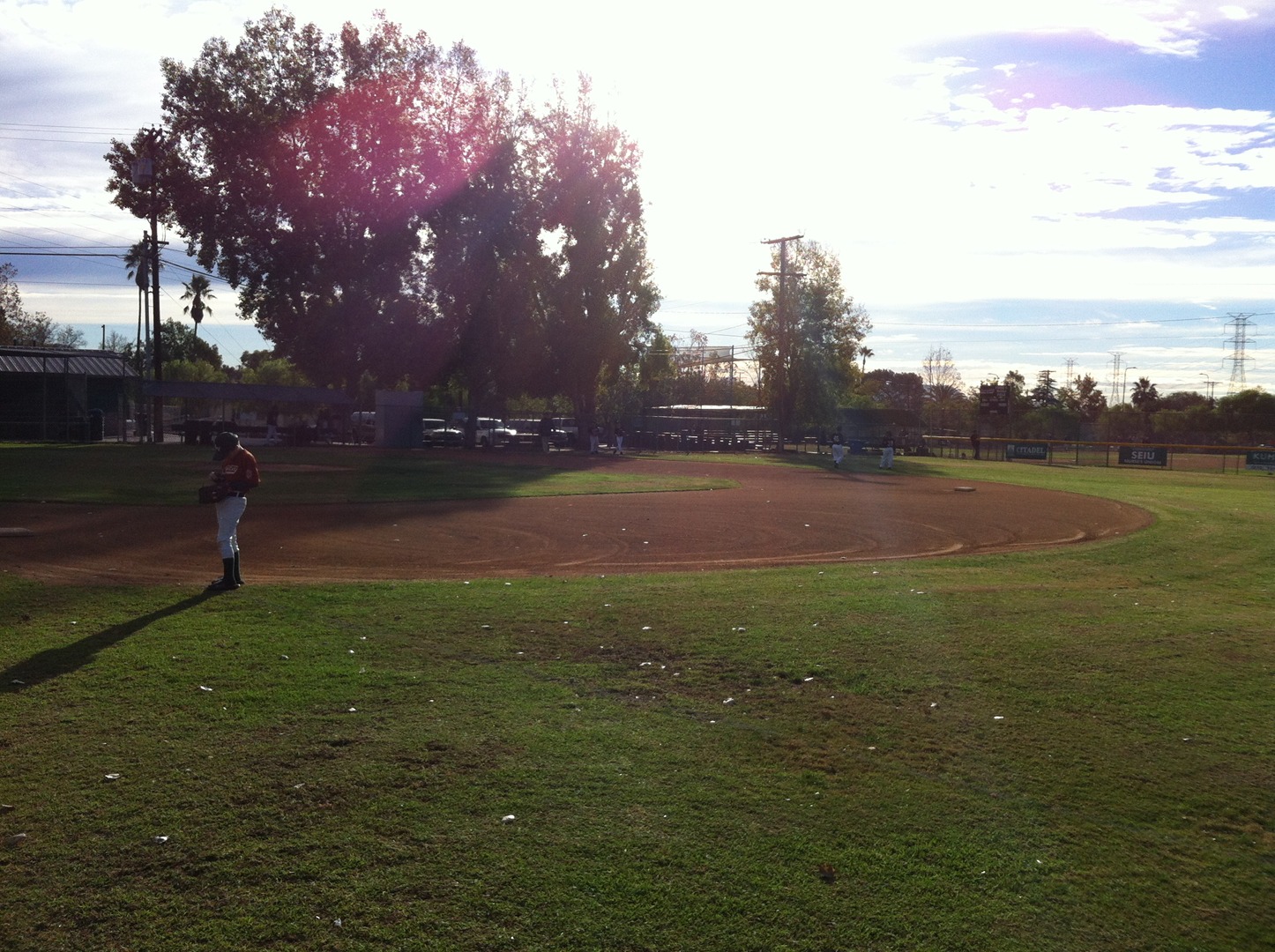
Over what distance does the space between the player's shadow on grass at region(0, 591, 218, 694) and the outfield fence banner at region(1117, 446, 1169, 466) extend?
5802 cm

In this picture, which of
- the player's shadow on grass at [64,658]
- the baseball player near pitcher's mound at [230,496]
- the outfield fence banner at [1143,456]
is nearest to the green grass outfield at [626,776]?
the player's shadow on grass at [64,658]

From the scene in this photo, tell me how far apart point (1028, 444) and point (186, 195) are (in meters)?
49.5

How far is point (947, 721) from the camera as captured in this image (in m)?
7.36

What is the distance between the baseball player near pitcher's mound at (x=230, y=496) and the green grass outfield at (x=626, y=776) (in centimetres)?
98

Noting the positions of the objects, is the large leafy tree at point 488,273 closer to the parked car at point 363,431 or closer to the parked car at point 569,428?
the parked car at point 363,431

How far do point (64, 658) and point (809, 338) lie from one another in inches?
2734

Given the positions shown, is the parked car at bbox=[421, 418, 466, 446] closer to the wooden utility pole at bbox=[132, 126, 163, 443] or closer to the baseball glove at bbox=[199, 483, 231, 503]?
the wooden utility pole at bbox=[132, 126, 163, 443]

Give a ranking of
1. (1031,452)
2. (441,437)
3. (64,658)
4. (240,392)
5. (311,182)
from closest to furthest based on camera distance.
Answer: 1. (64,658)
2. (311,182)
3. (240,392)
4. (441,437)
5. (1031,452)

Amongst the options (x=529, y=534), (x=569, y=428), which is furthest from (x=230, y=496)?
(x=569, y=428)

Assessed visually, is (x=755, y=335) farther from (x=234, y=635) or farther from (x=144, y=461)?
(x=234, y=635)

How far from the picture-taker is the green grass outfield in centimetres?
469

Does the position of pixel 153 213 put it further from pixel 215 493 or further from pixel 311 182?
pixel 215 493

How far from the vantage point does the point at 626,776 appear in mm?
6160

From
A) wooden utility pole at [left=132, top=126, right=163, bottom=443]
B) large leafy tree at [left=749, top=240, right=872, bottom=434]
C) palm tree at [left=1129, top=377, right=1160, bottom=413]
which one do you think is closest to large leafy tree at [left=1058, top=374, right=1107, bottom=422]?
palm tree at [left=1129, top=377, right=1160, bottom=413]
